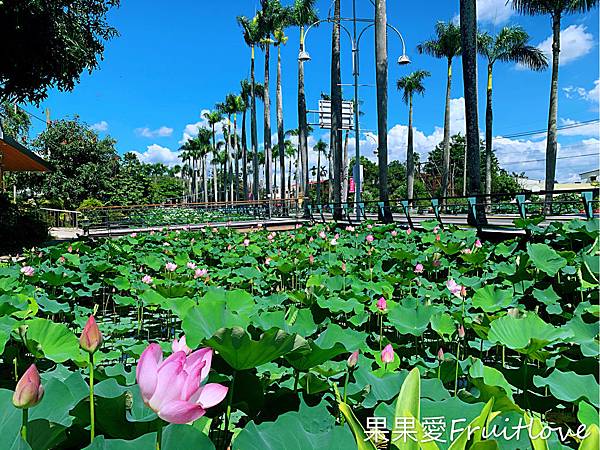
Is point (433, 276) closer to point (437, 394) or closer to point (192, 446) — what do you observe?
point (437, 394)

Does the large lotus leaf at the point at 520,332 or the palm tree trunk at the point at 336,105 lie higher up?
the palm tree trunk at the point at 336,105

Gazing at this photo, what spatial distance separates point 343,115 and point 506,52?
9.00 meters

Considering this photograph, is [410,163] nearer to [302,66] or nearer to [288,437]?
[302,66]

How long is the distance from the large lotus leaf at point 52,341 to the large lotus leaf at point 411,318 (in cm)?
107

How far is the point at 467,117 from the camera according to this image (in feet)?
29.1

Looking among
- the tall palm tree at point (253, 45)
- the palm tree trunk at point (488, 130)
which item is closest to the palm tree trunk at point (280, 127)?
the tall palm tree at point (253, 45)

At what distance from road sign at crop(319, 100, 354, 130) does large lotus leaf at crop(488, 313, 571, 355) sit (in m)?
15.9

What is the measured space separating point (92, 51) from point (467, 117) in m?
7.64

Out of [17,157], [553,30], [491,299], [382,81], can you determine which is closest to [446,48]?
[553,30]

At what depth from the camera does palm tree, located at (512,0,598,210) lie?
1487 cm

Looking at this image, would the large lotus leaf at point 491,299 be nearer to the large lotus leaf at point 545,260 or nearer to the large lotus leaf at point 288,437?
the large lotus leaf at point 545,260

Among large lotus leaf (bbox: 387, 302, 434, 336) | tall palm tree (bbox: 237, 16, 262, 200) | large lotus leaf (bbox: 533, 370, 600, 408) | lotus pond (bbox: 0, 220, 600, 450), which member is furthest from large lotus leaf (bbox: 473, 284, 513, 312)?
tall palm tree (bbox: 237, 16, 262, 200)

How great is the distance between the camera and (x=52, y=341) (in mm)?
1421

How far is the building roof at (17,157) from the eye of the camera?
1020cm
